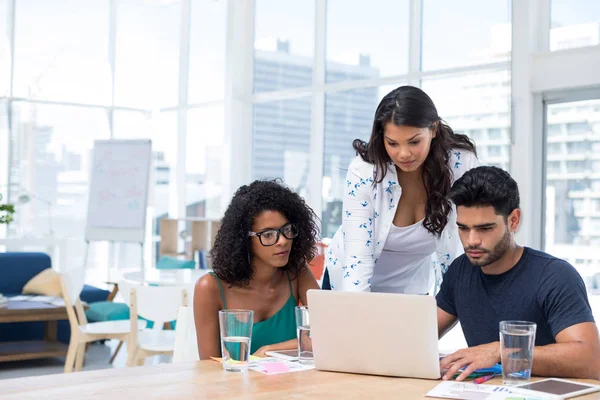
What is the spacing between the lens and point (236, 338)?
1.87 meters

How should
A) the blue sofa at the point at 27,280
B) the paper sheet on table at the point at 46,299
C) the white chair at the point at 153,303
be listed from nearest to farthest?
1. the white chair at the point at 153,303
2. the paper sheet on table at the point at 46,299
3. the blue sofa at the point at 27,280

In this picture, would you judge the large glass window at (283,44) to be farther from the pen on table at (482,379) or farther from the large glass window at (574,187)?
the pen on table at (482,379)

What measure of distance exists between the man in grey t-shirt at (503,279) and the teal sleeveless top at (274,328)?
1.71 ft

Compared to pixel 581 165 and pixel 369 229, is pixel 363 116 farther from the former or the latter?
pixel 369 229

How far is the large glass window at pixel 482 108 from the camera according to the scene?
17.4 feet

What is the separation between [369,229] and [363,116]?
4317mm

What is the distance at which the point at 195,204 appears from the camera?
9000 mm

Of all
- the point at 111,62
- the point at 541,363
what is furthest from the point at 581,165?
the point at 111,62

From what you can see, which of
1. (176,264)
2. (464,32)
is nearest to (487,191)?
(464,32)

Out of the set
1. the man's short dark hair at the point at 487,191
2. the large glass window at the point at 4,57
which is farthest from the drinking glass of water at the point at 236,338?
the large glass window at the point at 4,57

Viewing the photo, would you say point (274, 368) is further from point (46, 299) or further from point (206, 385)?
point (46, 299)

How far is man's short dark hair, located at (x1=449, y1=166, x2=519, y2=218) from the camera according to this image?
2.05 m

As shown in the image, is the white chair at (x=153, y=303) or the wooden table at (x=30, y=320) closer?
the white chair at (x=153, y=303)

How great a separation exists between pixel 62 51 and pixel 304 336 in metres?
7.66
